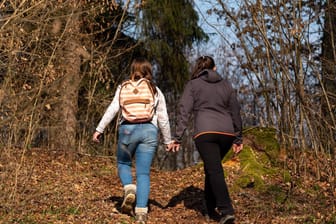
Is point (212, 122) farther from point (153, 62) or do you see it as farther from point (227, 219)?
point (153, 62)

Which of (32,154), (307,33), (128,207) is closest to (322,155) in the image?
(307,33)

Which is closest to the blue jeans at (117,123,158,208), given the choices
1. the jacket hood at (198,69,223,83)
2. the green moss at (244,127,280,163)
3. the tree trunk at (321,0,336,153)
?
the jacket hood at (198,69,223,83)

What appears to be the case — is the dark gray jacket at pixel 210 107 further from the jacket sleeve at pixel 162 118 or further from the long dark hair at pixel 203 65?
the jacket sleeve at pixel 162 118

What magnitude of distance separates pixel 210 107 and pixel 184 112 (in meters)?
0.30

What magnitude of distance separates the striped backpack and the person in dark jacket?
34cm

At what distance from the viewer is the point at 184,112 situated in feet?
21.5

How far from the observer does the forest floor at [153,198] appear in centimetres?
649

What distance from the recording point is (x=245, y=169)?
9.03 meters

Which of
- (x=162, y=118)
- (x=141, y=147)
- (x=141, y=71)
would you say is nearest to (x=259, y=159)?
(x=162, y=118)

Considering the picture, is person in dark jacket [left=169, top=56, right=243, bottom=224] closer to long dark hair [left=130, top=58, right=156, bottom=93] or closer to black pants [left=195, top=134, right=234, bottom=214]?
black pants [left=195, top=134, right=234, bottom=214]

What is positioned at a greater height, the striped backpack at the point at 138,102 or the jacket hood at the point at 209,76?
the jacket hood at the point at 209,76

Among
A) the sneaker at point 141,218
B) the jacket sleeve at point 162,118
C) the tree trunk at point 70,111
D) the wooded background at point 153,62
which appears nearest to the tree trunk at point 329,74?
the wooded background at point 153,62

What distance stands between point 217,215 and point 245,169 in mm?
2064

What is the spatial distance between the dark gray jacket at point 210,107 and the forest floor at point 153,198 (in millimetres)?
1184
